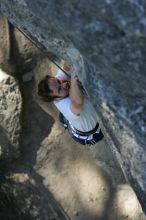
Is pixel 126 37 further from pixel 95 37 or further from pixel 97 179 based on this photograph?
pixel 97 179

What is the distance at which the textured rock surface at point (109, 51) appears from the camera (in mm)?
1428

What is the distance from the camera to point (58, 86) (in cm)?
291

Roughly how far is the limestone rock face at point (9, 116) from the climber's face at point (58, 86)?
48.0 inches

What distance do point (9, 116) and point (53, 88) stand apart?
1.30m

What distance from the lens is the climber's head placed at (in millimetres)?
2904

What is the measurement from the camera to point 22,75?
433 centimetres

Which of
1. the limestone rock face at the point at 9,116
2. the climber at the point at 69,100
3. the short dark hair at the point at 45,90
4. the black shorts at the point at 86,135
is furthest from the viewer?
the limestone rock face at the point at 9,116

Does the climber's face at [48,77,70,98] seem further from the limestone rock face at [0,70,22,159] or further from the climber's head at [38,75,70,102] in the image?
the limestone rock face at [0,70,22,159]

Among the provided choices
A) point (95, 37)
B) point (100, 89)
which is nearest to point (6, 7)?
point (100, 89)

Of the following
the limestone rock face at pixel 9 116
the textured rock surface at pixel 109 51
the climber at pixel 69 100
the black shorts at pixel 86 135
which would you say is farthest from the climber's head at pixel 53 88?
the limestone rock face at pixel 9 116

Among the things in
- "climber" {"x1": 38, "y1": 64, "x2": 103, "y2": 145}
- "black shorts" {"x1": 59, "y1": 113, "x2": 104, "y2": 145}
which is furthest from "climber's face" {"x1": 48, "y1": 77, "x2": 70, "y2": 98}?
"black shorts" {"x1": 59, "y1": 113, "x2": 104, "y2": 145}

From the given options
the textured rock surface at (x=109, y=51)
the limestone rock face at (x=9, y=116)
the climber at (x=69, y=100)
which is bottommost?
the limestone rock face at (x=9, y=116)

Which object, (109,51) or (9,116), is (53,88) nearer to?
(9,116)

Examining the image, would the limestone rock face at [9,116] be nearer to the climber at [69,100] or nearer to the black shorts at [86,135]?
the black shorts at [86,135]
